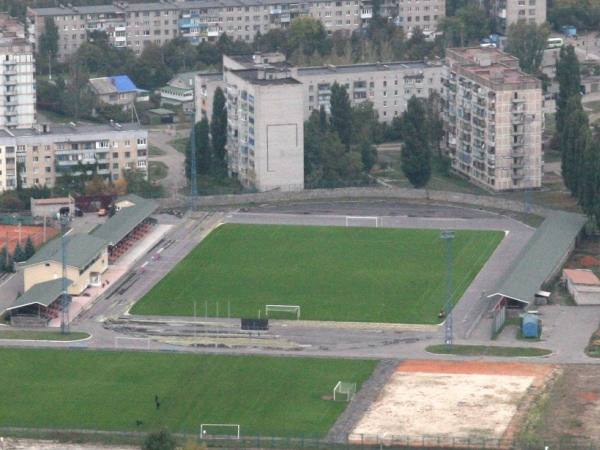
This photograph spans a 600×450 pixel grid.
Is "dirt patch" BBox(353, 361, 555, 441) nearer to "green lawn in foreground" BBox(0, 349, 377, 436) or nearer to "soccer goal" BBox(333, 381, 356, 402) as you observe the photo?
"soccer goal" BBox(333, 381, 356, 402)

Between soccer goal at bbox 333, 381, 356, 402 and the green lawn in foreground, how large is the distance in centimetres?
55

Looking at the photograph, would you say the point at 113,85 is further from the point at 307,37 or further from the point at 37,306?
the point at 37,306

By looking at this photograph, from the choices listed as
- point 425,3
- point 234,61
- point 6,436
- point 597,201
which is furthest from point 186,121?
point 6,436

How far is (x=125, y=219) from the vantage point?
133 meters

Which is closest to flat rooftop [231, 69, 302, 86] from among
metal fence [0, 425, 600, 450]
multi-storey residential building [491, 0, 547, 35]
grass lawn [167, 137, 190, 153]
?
grass lawn [167, 137, 190, 153]

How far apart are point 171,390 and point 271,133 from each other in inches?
1780

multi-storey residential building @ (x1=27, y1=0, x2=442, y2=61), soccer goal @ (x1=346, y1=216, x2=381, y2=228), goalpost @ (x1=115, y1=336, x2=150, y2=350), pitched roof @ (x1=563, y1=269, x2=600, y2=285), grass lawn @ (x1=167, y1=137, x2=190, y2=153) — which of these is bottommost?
goalpost @ (x1=115, y1=336, x2=150, y2=350)

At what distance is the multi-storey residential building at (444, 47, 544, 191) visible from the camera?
14225cm

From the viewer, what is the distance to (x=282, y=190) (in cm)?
14438

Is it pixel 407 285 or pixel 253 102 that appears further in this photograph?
pixel 253 102

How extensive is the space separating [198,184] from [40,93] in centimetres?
3274

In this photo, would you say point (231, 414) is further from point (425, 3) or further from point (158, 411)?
point (425, 3)

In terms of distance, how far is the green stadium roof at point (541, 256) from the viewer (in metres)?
115

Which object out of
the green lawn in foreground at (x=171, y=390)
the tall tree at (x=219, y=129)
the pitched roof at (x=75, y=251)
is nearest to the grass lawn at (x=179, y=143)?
the tall tree at (x=219, y=129)
